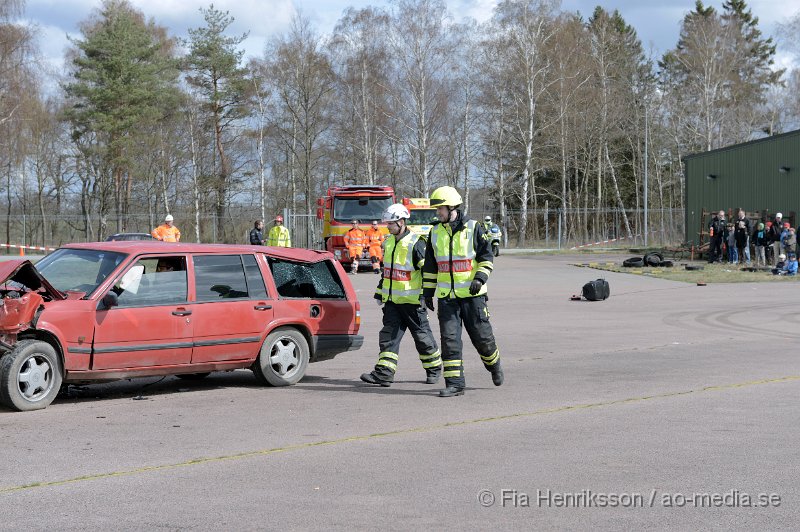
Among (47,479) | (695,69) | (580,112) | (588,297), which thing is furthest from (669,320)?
(695,69)

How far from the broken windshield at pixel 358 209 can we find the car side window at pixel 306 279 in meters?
22.2

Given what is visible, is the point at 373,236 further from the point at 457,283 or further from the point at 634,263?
the point at 457,283

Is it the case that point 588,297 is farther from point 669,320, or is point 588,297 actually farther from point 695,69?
point 695,69

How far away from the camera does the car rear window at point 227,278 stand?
375 inches

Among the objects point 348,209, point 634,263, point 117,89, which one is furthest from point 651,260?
point 117,89

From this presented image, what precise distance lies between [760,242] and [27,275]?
27.2m

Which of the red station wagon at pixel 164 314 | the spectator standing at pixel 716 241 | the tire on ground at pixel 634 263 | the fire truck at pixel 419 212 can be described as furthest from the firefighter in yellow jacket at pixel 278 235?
the spectator standing at pixel 716 241

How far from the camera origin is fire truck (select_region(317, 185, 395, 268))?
32562 millimetres

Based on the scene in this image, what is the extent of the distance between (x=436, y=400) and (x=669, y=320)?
9.06 meters

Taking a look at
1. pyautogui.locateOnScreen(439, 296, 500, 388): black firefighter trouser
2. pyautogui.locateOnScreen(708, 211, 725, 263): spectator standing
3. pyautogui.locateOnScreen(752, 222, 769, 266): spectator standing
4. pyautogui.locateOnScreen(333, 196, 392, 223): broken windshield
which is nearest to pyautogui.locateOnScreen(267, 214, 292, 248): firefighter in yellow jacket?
pyautogui.locateOnScreen(333, 196, 392, 223): broken windshield

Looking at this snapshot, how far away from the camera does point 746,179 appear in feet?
132

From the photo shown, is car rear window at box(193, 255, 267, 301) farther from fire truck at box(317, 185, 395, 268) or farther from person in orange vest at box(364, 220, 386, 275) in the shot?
fire truck at box(317, 185, 395, 268)

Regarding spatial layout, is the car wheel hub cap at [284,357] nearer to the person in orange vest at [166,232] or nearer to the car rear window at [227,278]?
the car rear window at [227,278]

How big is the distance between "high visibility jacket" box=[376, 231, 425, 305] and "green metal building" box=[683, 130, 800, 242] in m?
29.6
